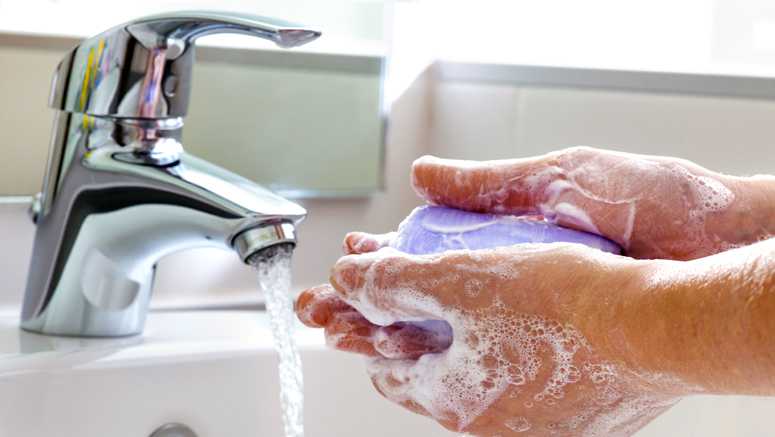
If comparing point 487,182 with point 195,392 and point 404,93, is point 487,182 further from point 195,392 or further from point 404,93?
point 404,93

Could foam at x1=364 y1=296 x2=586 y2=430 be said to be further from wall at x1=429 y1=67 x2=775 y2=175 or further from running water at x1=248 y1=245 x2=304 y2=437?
wall at x1=429 y1=67 x2=775 y2=175

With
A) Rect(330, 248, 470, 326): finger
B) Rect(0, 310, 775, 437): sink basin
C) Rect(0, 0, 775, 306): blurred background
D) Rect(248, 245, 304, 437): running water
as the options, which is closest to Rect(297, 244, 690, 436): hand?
Rect(330, 248, 470, 326): finger

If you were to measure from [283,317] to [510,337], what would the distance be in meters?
0.21

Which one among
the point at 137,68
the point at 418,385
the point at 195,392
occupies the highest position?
the point at 137,68

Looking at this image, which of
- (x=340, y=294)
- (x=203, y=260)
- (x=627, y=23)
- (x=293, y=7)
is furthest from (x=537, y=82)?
(x=340, y=294)

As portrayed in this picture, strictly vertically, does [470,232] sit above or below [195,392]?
above

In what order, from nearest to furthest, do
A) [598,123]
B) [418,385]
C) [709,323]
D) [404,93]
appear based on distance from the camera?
[709,323]
[418,385]
[598,123]
[404,93]

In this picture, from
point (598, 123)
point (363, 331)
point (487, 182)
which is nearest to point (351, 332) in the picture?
point (363, 331)

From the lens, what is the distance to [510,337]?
0.52 metres

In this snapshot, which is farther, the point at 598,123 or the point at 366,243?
the point at 598,123

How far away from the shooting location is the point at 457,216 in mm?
601

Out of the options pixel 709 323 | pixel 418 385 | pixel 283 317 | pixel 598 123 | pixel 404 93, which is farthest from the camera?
pixel 404 93

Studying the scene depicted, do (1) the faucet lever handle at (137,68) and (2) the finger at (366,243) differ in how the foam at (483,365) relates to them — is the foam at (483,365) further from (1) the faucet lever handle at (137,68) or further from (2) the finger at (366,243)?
(1) the faucet lever handle at (137,68)

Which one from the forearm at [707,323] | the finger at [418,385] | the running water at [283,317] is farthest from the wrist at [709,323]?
the running water at [283,317]
